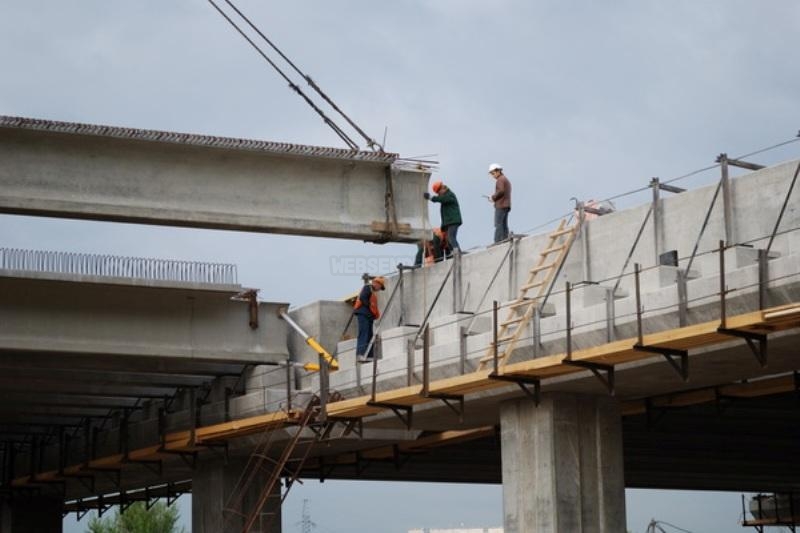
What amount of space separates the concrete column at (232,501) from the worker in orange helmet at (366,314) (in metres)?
5.70

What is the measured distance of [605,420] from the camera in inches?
902

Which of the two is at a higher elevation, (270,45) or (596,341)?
(270,45)

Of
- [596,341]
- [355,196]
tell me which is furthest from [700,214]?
[355,196]

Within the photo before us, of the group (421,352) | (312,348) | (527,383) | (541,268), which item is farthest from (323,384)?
(527,383)

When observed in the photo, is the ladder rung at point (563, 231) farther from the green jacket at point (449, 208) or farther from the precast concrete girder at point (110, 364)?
the precast concrete girder at point (110, 364)

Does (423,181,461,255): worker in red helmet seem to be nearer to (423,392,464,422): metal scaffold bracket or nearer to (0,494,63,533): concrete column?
(423,392,464,422): metal scaffold bracket

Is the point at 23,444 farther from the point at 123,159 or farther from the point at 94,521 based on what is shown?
the point at 94,521

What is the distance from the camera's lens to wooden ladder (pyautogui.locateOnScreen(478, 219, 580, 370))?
2247 centimetres

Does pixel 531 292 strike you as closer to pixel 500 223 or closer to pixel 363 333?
pixel 500 223

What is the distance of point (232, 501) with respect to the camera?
32.2 m

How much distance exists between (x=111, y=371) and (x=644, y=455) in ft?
46.2

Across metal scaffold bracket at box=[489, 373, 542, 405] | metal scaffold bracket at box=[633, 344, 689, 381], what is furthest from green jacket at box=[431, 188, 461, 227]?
metal scaffold bracket at box=[633, 344, 689, 381]

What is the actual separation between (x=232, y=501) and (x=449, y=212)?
8544 mm

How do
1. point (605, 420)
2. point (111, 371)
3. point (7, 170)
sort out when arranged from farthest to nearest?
point (111, 371)
point (7, 170)
point (605, 420)
